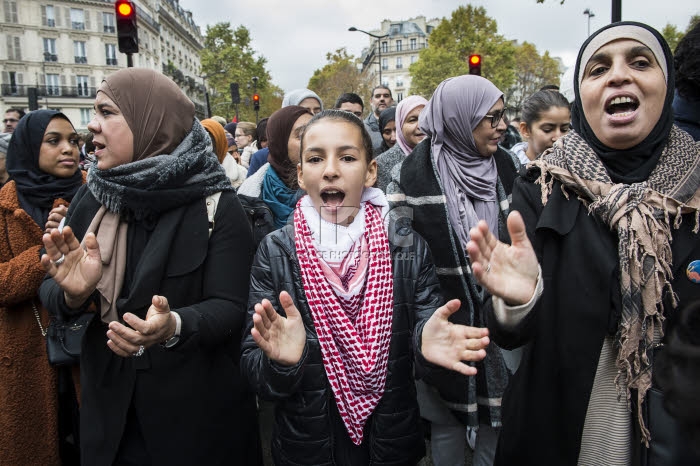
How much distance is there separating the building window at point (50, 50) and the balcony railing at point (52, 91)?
302 cm

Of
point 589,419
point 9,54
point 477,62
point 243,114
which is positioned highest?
point 9,54

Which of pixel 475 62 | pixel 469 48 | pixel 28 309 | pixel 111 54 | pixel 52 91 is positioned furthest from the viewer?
pixel 111 54

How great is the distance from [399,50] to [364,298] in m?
99.7

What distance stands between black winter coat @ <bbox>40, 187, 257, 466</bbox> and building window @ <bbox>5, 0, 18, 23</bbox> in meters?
61.9

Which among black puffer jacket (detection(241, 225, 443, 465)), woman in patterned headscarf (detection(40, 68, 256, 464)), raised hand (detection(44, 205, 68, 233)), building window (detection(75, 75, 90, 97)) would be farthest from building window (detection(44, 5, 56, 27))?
black puffer jacket (detection(241, 225, 443, 465))

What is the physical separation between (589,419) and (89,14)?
65138 millimetres

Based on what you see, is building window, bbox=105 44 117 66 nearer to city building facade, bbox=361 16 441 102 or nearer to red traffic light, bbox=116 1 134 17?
city building facade, bbox=361 16 441 102

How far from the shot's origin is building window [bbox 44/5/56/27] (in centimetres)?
5149

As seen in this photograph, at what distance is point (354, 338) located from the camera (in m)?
1.94

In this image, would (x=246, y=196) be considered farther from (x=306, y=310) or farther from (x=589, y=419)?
(x=589, y=419)

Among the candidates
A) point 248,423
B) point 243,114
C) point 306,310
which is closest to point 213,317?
point 306,310

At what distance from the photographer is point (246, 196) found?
3637mm

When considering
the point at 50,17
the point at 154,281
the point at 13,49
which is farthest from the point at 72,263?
the point at 50,17

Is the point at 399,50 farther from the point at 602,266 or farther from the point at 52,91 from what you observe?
the point at 602,266
